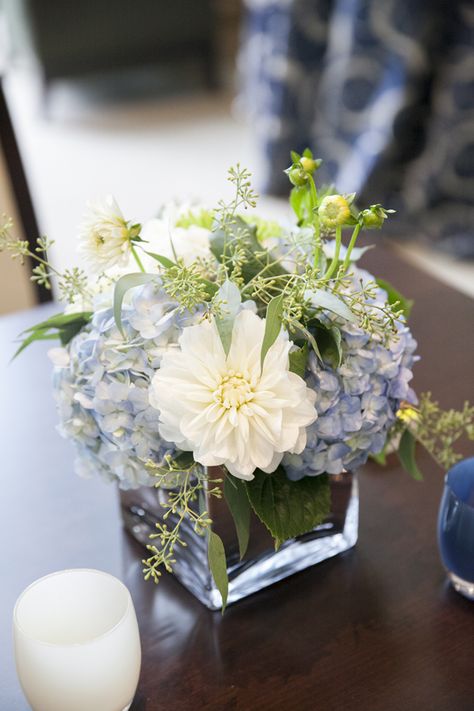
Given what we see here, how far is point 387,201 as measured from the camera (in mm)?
2883

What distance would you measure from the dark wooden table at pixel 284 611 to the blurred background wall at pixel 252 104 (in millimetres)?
1309

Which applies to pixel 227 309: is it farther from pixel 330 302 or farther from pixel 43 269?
pixel 43 269

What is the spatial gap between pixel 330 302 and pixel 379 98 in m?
2.33

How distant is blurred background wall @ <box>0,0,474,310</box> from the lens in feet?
8.83

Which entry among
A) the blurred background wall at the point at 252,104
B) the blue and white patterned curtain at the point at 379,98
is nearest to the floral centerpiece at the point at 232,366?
the blurred background wall at the point at 252,104

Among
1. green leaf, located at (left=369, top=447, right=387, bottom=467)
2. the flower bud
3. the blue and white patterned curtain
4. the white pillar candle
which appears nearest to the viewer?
the white pillar candle

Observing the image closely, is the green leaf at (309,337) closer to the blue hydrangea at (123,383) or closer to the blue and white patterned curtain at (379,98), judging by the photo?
the blue hydrangea at (123,383)

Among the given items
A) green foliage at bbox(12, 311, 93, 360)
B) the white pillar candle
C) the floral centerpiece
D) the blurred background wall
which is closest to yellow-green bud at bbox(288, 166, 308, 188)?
the floral centerpiece

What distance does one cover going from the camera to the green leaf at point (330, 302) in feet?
2.05

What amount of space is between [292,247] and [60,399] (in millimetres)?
230

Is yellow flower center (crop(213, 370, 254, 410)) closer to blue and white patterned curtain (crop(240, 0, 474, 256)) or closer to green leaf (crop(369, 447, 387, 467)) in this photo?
green leaf (crop(369, 447, 387, 467))

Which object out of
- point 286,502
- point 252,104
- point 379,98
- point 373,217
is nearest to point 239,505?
point 286,502

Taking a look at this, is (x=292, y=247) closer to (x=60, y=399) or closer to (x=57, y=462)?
(x=60, y=399)

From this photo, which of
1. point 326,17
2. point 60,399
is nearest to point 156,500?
point 60,399
